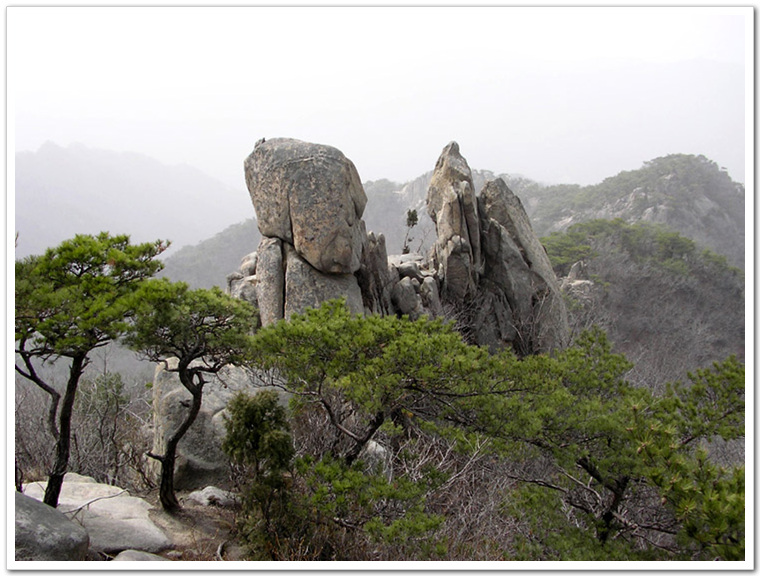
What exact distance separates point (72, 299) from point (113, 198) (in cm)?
4129

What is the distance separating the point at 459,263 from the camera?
13.0m

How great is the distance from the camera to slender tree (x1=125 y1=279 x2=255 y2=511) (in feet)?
16.1

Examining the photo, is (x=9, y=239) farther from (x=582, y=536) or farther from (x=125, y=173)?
(x=125, y=173)

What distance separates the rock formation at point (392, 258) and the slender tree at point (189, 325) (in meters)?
2.48

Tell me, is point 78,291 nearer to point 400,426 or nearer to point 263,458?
point 263,458

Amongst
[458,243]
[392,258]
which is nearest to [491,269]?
[458,243]

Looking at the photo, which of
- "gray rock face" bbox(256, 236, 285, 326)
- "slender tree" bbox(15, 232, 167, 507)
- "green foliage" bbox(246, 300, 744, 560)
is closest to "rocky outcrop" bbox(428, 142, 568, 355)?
"gray rock face" bbox(256, 236, 285, 326)

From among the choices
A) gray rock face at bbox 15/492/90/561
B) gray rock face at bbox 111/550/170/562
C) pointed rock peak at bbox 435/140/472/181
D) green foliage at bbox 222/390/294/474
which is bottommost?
gray rock face at bbox 111/550/170/562

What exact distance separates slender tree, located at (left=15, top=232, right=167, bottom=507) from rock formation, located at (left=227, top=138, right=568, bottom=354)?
3.19 meters

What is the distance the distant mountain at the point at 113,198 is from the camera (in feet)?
95.4

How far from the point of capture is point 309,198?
9.24m

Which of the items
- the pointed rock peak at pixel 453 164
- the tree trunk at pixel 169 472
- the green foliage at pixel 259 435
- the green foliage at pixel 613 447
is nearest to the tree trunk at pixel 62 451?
the tree trunk at pixel 169 472

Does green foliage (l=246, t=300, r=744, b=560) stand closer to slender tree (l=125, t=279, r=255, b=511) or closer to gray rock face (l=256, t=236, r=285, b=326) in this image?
slender tree (l=125, t=279, r=255, b=511)

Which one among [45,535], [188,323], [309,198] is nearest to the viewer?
[45,535]
